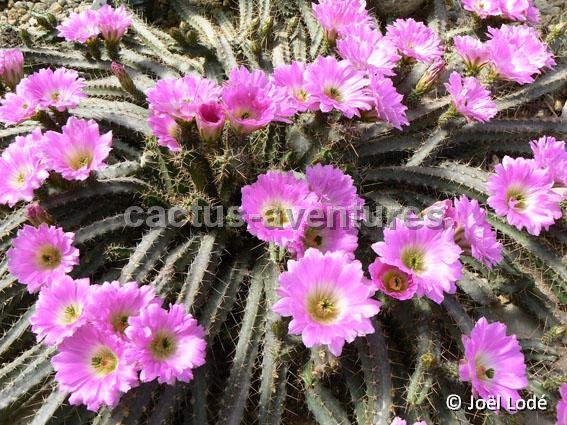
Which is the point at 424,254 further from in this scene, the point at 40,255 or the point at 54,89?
the point at 54,89

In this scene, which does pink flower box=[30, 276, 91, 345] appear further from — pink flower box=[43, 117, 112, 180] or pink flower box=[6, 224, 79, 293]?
pink flower box=[43, 117, 112, 180]

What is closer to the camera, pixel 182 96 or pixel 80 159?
pixel 182 96

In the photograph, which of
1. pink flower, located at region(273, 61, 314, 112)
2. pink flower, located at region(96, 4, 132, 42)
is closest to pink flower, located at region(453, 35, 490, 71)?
pink flower, located at region(273, 61, 314, 112)

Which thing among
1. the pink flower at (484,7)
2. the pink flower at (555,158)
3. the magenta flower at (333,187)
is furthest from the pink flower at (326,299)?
the pink flower at (484,7)

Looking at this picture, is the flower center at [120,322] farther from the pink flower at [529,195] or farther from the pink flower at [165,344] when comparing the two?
the pink flower at [529,195]

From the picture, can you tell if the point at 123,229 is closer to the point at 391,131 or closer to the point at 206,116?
the point at 206,116

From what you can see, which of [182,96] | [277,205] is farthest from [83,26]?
[277,205]

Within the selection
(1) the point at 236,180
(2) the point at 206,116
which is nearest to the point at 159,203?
(1) the point at 236,180
